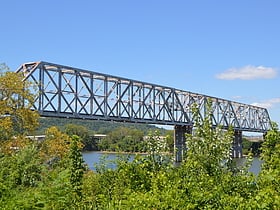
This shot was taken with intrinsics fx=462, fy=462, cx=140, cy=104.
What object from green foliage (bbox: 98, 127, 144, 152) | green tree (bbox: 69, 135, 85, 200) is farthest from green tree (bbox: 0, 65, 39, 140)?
green tree (bbox: 69, 135, 85, 200)

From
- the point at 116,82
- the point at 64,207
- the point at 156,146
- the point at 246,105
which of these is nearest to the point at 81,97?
the point at 116,82

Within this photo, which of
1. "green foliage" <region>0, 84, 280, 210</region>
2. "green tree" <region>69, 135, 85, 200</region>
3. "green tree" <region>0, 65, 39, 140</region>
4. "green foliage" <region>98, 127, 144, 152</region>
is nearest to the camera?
"green foliage" <region>0, 84, 280, 210</region>

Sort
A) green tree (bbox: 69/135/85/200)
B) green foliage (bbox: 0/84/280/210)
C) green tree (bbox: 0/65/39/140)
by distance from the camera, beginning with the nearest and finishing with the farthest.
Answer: green foliage (bbox: 0/84/280/210), green tree (bbox: 69/135/85/200), green tree (bbox: 0/65/39/140)

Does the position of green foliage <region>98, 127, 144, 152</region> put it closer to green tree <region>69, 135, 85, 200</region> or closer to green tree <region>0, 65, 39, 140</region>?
green tree <region>69, 135, 85, 200</region>

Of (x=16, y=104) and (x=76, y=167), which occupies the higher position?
(x=16, y=104)

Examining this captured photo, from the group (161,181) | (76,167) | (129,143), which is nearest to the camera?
(161,181)

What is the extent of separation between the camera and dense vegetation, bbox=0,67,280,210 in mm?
6852

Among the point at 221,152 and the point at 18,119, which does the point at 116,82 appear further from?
the point at 221,152

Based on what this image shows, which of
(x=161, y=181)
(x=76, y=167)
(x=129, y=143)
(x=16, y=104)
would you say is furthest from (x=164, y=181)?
(x=16, y=104)

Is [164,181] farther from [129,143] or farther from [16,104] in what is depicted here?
[16,104]

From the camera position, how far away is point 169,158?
472 inches

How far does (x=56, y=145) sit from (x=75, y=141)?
360 inches

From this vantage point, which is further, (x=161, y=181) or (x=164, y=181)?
(x=161, y=181)

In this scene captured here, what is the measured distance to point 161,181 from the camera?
26.5 feet
